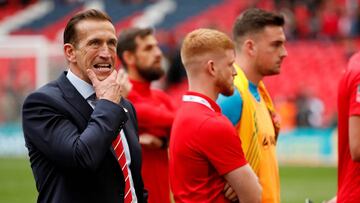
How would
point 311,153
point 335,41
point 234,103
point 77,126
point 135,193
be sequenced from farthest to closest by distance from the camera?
point 335,41
point 311,153
point 234,103
point 135,193
point 77,126

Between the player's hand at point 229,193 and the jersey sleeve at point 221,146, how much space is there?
0.10 metres

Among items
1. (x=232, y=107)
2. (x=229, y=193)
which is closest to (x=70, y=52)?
(x=229, y=193)

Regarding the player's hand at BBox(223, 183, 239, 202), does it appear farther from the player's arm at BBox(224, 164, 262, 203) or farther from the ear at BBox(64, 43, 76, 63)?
the ear at BBox(64, 43, 76, 63)

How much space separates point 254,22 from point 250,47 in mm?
171

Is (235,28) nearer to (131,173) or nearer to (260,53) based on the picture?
(260,53)

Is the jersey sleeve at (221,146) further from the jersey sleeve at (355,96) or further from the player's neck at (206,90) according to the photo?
the jersey sleeve at (355,96)

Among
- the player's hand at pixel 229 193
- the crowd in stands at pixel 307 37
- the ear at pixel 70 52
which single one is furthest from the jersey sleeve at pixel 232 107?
the crowd in stands at pixel 307 37

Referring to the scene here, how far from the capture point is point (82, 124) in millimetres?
4398

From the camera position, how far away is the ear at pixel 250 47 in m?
5.87

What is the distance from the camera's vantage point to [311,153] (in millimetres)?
19641

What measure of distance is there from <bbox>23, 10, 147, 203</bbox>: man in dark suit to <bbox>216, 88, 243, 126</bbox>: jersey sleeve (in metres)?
0.99

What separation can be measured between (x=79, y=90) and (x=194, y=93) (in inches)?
29.2

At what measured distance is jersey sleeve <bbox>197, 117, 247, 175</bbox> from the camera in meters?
4.71

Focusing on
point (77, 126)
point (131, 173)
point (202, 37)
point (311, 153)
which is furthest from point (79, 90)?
point (311, 153)
